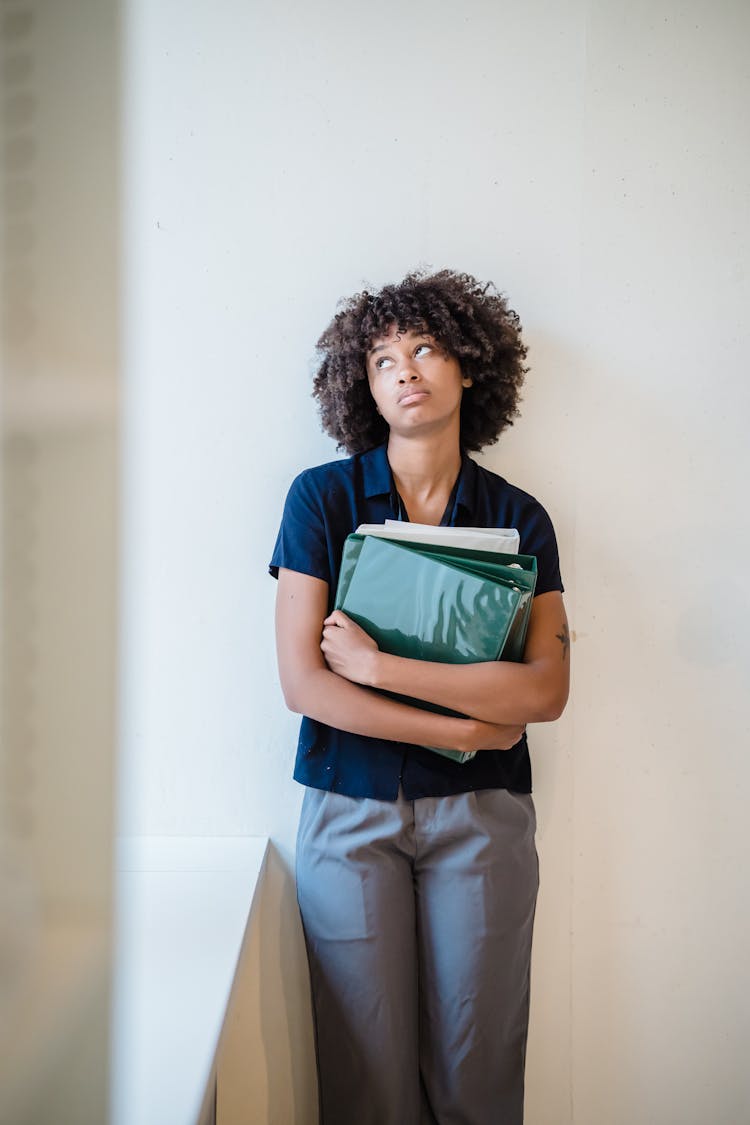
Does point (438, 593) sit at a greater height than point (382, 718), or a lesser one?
greater

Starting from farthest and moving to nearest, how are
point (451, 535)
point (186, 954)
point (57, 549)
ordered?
point (451, 535)
point (186, 954)
point (57, 549)

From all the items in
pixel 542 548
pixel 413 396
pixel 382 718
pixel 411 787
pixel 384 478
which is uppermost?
pixel 413 396

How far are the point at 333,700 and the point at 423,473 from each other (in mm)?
412

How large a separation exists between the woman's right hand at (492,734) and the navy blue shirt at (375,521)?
2.8 inches

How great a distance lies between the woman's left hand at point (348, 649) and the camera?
1193 millimetres

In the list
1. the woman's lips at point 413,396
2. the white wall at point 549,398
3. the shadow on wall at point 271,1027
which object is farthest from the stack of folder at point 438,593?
the shadow on wall at point 271,1027

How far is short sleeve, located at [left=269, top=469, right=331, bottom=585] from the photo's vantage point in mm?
1287

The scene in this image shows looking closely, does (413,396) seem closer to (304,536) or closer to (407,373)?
(407,373)

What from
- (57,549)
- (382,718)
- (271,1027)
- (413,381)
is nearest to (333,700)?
(382,718)

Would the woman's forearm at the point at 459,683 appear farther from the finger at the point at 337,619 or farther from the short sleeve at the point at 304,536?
the short sleeve at the point at 304,536

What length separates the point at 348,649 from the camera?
121cm

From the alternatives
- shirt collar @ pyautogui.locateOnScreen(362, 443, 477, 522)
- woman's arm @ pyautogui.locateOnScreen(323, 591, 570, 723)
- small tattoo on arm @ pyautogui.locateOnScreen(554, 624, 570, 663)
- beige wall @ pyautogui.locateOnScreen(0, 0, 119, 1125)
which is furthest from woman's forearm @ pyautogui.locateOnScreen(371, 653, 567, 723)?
beige wall @ pyautogui.locateOnScreen(0, 0, 119, 1125)

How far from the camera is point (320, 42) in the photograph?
1491 millimetres

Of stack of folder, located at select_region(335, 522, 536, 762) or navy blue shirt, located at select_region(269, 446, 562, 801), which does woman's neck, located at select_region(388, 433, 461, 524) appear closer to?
navy blue shirt, located at select_region(269, 446, 562, 801)
